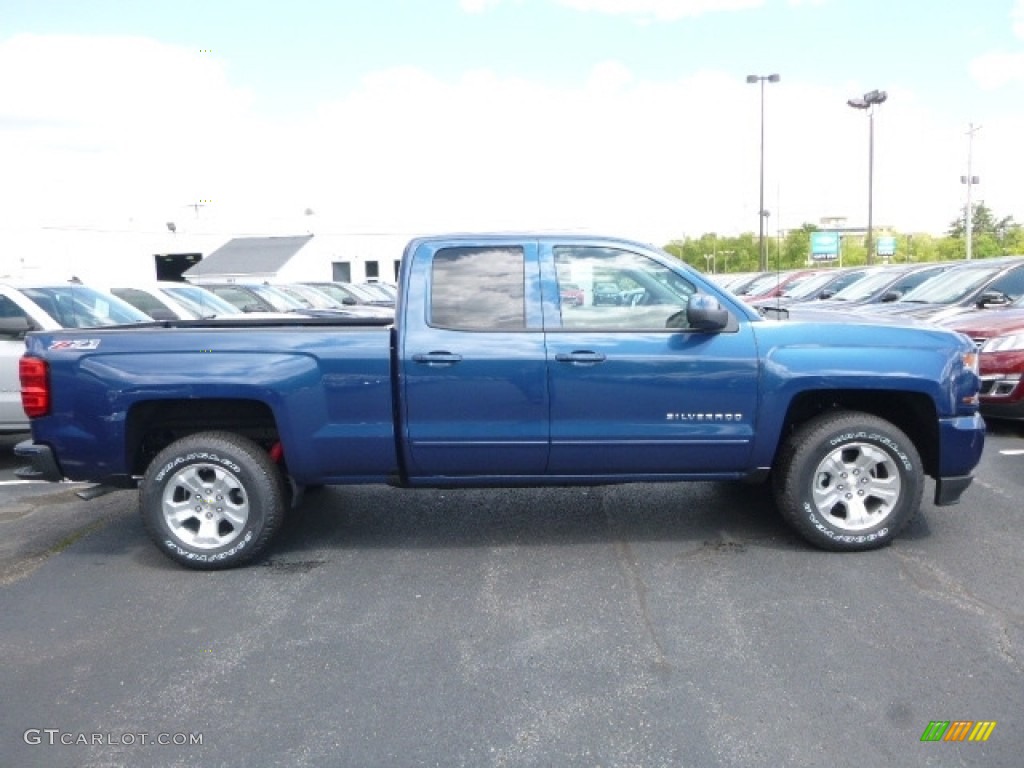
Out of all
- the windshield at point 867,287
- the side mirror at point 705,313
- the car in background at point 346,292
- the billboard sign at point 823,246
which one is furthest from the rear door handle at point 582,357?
the billboard sign at point 823,246

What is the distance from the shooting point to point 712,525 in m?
5.50

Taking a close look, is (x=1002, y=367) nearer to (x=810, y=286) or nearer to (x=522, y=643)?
(x=522, y=643)

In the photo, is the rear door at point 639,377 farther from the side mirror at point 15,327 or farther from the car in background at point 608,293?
the side mirror at point 15,327

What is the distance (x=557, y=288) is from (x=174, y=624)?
2626mm

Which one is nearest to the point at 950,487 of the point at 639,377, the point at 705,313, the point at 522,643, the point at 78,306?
the point at 705,313

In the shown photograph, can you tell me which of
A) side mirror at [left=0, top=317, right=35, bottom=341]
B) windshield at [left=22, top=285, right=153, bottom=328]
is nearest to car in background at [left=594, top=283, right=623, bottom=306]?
windshield at [left=22, top=285, right=153, bottom=328]

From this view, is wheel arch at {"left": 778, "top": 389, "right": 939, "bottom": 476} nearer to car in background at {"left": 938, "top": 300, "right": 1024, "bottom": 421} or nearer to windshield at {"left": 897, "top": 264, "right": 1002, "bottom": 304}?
car in background at {"left": 938, "top": 300, "right": 1024, "bottom": 421}

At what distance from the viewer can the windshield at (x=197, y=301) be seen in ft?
40.5

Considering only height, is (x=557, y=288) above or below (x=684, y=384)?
above

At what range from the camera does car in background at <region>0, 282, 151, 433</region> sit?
7309 mm

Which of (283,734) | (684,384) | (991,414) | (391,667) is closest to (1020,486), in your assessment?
(991,414)

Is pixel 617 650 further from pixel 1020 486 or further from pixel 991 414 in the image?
pixel 991 414

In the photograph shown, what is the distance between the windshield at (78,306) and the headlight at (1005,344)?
25.3ft

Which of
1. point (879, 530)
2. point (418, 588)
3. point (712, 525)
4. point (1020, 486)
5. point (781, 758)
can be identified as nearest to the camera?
point (781, 758)
